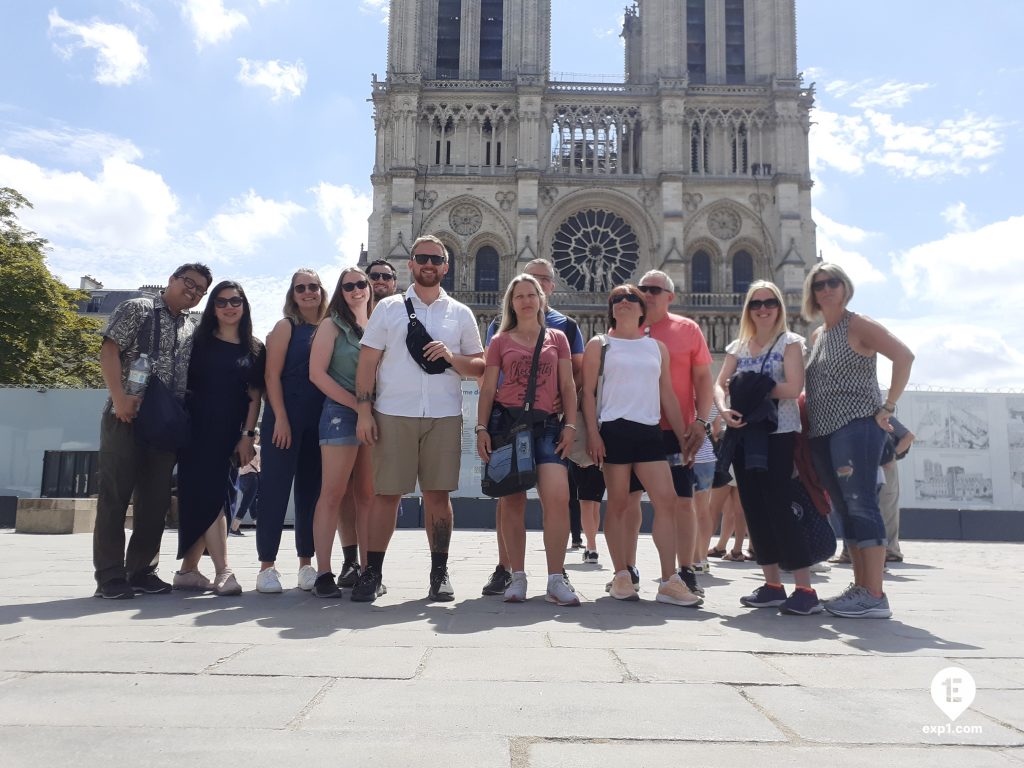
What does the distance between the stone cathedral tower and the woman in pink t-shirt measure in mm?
26310

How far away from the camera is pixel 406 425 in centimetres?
468

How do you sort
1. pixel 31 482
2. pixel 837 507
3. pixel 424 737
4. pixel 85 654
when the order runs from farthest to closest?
1. pixel 31 482
2. pixel 837 507
3. pixel 85 654
4. pixel 424 737

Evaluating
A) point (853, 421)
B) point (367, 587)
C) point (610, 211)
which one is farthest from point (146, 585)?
point (610, 211)

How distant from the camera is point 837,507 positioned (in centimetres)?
461

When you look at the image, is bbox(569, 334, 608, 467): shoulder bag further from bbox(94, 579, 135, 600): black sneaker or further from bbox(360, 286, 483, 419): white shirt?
bbox(94, 579, 135, 600): black sneaker

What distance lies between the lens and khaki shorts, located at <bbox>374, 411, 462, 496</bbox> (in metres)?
4.61

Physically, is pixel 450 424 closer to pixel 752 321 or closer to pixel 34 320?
pixel 752 321

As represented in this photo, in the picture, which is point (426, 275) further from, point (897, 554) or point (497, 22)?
point (497, 22)

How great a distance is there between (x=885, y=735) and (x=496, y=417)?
2820mm

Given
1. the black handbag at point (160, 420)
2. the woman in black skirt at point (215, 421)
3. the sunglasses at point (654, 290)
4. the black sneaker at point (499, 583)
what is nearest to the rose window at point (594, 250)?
the sunglasses at point (654, 290)

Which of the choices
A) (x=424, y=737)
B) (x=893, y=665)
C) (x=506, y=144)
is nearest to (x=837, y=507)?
(x=893, y=665)

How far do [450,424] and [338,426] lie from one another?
0.67 meters

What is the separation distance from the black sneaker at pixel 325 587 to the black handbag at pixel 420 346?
1300mm

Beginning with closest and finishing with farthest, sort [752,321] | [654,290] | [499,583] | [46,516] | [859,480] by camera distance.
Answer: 1. [859,480]
2. [752,321]
3. [499,583]
4. [654,290]
5. [46,516]
